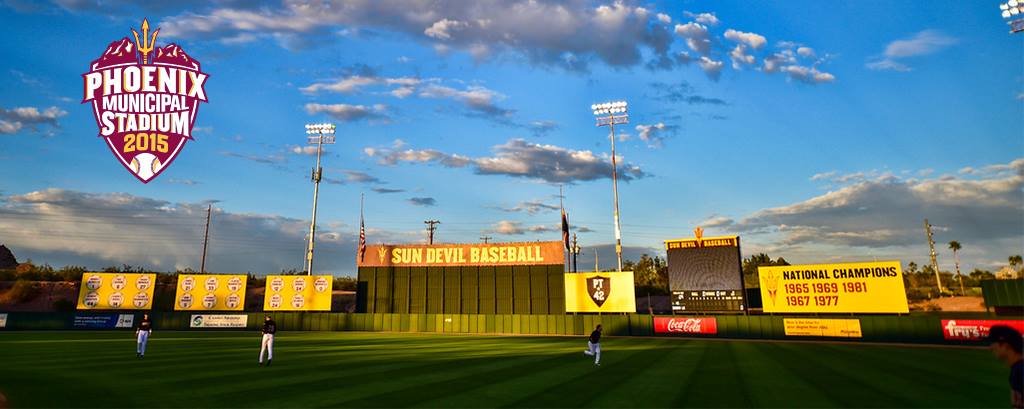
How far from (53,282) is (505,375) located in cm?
9243

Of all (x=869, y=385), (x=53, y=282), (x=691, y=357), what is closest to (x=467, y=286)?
(x=691, y=357)

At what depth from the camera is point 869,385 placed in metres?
14.8

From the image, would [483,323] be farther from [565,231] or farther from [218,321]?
[218,321]

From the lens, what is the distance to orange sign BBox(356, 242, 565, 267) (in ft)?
153

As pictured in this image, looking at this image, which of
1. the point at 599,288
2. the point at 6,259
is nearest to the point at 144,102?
the point at 599,288

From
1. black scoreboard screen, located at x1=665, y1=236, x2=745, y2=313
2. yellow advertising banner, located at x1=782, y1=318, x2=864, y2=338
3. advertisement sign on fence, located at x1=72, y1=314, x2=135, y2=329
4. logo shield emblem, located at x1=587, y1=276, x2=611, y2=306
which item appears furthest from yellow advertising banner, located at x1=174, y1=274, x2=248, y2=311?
yellow advertising banner, located at x1=782, y1=318, x2=864, y2=338

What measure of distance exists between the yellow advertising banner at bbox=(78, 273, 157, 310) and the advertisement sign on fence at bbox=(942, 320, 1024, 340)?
61858mm

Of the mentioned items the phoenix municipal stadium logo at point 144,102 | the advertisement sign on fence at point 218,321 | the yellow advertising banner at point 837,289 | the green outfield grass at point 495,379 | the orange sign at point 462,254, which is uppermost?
the phoenix municipal stadium logo at point 144,102

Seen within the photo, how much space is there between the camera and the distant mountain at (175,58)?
84.7 feet

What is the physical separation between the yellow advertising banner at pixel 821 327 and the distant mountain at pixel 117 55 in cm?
4247

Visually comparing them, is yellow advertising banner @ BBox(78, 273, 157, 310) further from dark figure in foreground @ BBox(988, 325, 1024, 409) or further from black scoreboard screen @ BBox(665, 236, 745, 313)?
dark figure in foreground @ BBox(988, 325, 1024, 409)

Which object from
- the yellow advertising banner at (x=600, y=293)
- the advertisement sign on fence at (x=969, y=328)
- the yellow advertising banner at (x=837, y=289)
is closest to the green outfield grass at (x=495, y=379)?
the advertisement sign on fence at (x=969, y=328)

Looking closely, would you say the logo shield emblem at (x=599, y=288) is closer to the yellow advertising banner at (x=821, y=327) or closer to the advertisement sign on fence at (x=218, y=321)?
the yellow advertising banner at (x=821, y=327)

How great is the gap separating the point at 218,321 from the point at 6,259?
107 m
